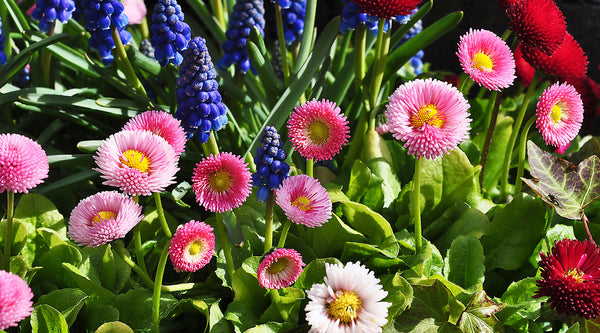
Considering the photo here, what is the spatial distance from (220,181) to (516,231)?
2.19 feet

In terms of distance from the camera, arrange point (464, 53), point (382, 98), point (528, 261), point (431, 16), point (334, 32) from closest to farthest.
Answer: point (464, 53), point (528, 261), point (334, 32), point (382, 98), point (431, 16)

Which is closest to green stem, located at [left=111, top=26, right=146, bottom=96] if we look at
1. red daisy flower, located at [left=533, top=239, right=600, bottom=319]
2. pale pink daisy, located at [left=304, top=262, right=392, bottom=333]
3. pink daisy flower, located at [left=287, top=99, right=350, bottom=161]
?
pink daisy flower, located at [left=287, top=99, right=350, bottom=161]

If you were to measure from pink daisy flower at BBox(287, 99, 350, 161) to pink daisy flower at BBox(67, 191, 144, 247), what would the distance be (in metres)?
0.30

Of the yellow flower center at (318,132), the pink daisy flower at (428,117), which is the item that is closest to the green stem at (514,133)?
the pink daisy flower at (428,117)

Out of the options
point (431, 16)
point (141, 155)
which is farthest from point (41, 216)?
point (431, 16)

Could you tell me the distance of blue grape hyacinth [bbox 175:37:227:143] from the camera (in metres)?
1.03

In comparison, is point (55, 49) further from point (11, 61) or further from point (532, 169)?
point (532, 169)

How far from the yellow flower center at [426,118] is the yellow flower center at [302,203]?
0.71 ft

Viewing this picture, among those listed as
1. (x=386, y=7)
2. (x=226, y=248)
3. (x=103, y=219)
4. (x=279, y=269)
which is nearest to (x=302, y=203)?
(x=279, y=269)

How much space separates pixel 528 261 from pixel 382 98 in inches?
26.3

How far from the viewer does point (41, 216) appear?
49.8 inches

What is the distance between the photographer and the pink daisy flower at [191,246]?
2.98 feet

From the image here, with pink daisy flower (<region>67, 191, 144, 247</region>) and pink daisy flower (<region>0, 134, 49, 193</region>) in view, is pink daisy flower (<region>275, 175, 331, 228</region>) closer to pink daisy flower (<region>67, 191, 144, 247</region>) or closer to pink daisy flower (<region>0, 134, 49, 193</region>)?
pink daisy flower (<region>67, 191, 144, 247</region>)

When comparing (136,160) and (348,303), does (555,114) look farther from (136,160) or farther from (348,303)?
(136,160)
